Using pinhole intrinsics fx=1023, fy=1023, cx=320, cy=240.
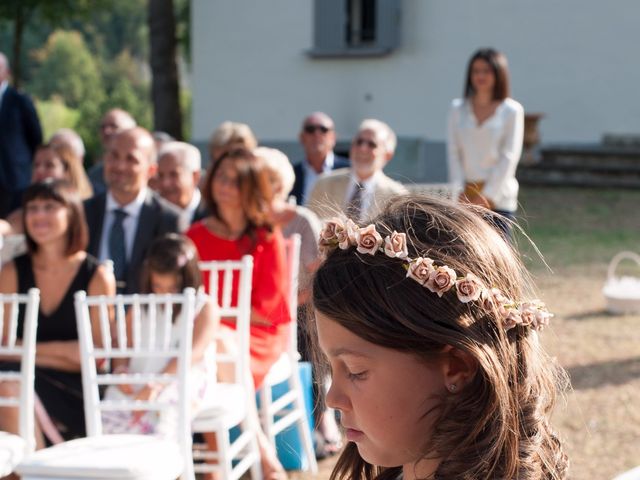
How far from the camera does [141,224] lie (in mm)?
5039

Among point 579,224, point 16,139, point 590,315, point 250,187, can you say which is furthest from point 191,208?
point 579,224

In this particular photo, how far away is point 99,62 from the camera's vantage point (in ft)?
234

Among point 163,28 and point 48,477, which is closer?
point 48,477

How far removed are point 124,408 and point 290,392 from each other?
1.15m

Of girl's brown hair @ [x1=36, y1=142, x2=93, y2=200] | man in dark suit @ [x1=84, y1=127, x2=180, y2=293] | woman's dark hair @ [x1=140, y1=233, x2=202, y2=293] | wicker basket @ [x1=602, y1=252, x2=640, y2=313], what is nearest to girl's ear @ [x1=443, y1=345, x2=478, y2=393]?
woman's dark hair @ [x1=140, y1=233, x2=202, y2=293]

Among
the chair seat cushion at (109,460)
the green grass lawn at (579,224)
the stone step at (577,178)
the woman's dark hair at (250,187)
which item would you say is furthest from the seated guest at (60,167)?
the stone step at (577,178)

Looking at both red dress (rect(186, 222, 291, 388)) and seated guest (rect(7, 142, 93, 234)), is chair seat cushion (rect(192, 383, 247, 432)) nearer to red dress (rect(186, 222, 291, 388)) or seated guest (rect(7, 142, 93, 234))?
red dress (rect(186, 222, 291, 388))

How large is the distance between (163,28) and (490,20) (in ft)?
15.4

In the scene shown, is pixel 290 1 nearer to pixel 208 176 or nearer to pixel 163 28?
pixel 163 28

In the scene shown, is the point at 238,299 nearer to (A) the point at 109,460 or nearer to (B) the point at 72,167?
(A) the point at 109,460

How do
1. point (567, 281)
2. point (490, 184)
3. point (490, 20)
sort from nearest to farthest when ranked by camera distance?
1. point (490, 184)
2. point (567, 281)
3. point (490, 20)

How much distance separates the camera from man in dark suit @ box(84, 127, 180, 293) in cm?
498

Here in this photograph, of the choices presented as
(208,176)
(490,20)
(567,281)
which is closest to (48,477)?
(208,176)

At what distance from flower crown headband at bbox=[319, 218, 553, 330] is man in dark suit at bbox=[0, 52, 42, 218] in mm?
6213
